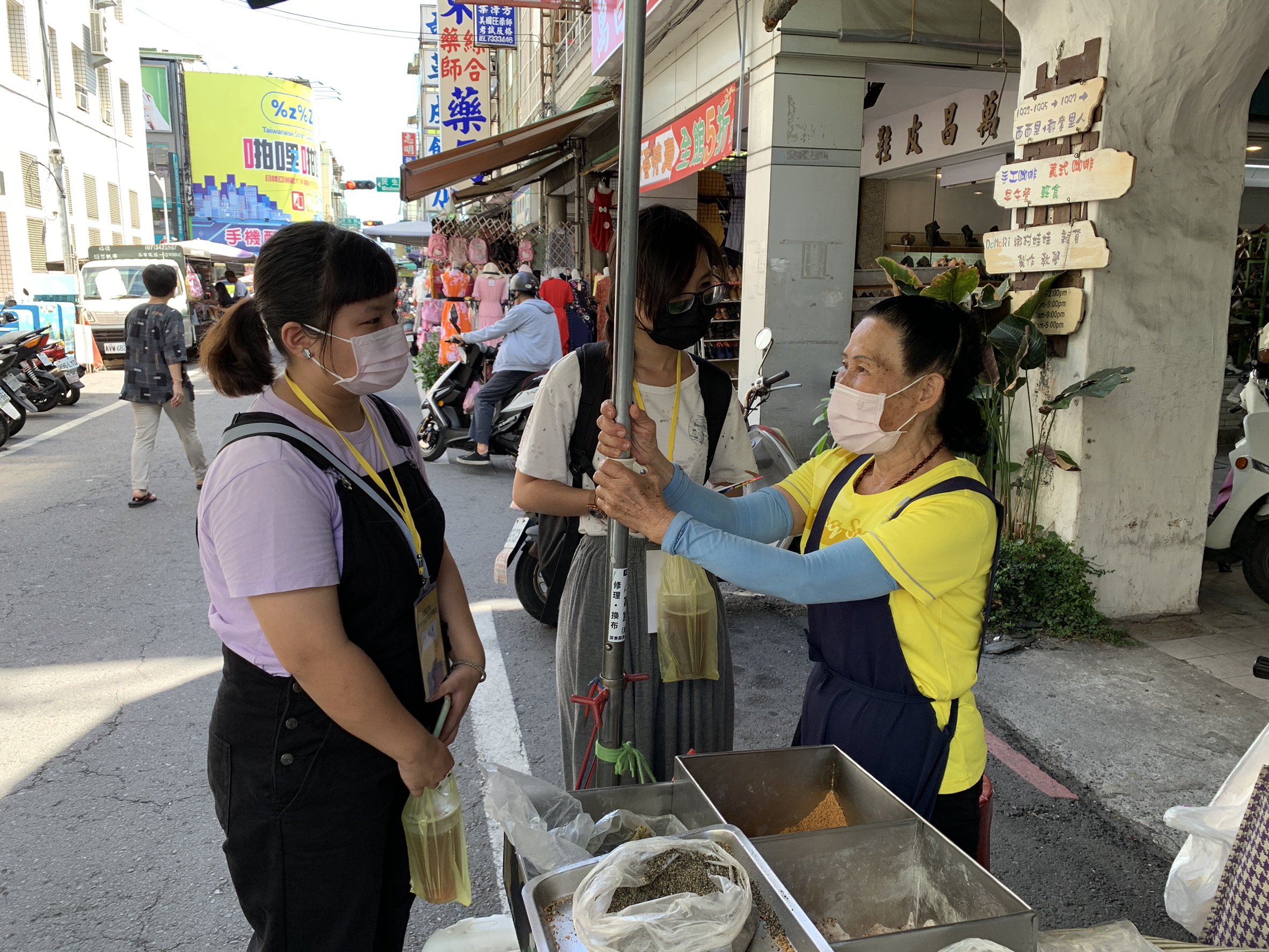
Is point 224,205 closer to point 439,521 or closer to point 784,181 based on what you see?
point 784,181

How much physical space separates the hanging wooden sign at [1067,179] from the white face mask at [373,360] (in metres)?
3.80

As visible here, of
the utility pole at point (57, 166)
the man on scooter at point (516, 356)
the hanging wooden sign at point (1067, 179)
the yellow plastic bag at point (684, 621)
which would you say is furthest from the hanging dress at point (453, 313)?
the utility pole at point (57, 166)

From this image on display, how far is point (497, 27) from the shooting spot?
13.5 metres

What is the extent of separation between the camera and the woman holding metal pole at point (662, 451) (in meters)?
2.15

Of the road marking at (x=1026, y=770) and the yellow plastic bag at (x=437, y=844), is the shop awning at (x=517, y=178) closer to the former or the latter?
the road marking at (x=1026, y=770)

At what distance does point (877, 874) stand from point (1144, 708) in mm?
2921

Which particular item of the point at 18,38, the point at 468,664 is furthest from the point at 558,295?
the point at 18,38

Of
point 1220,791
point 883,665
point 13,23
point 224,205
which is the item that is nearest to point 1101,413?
point 1220,791

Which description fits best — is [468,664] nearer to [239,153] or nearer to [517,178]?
[517,178]

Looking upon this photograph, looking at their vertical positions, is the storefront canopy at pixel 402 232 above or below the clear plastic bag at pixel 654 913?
above

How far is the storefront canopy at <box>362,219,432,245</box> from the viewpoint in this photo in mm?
20141

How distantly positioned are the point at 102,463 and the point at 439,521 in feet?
27.2

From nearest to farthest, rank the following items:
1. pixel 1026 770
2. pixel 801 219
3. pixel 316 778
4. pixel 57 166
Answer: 1. pixel 316 778
2. pixel 1026 770
3. pixel 801 219
4. pixel 57 166

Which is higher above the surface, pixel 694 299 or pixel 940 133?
pixel 940 133
